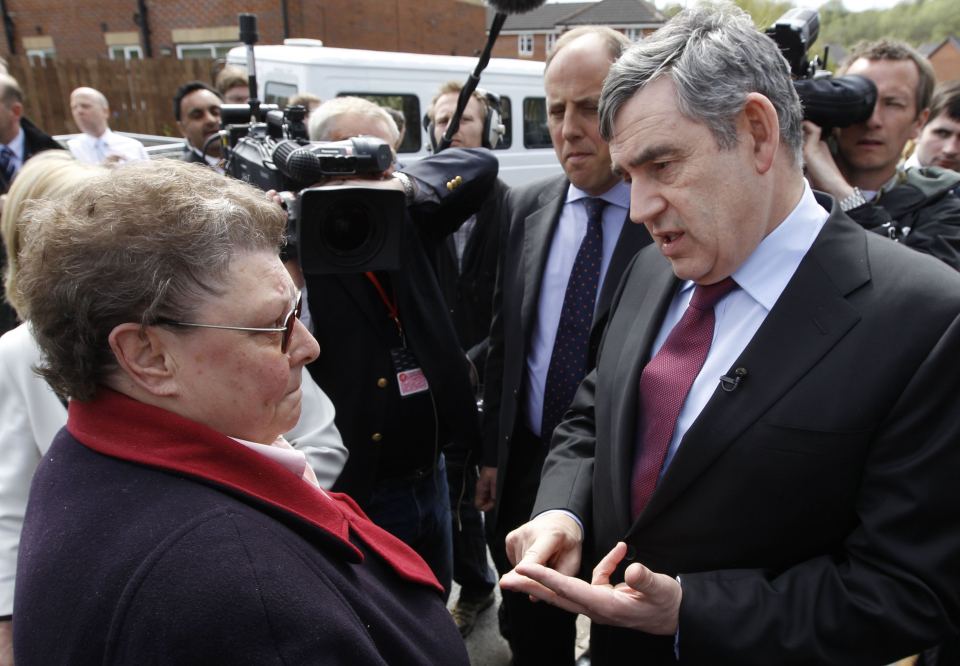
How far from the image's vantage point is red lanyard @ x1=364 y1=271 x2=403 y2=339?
2.02m

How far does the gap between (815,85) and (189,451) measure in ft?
6.12

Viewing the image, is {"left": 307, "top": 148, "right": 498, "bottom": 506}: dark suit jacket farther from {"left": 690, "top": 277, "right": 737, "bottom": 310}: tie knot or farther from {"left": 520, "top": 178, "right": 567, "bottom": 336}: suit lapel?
{"left": 690, "top": 277, "right": 737, "bottom": 310}: tie knot

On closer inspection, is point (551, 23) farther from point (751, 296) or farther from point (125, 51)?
point (751, 296)

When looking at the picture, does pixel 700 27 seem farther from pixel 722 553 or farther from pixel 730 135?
pixel 722 553

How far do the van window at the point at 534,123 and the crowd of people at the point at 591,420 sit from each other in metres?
7.11

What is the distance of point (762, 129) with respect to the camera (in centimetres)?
127

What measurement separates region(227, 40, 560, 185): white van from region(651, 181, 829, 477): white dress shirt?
18.8 ft

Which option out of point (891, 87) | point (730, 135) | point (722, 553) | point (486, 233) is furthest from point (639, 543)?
point (486, 233)

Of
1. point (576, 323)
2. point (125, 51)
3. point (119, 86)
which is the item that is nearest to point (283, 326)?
point (576, 323)

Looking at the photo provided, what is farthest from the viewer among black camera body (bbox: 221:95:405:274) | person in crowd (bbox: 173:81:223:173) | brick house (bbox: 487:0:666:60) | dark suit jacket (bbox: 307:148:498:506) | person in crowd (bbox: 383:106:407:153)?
brick house (bbox: 487:0:666:60)

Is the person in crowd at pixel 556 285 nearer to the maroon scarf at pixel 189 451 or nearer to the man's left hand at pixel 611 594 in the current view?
the man's left hand at pixel 611 594

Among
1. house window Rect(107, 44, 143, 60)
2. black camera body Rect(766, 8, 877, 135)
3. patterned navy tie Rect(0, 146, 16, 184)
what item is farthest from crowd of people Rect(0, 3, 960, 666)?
house window Rect(107, 44, 143, 60)

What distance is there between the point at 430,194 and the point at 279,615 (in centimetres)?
152

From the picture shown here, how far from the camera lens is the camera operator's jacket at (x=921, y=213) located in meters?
2.00
